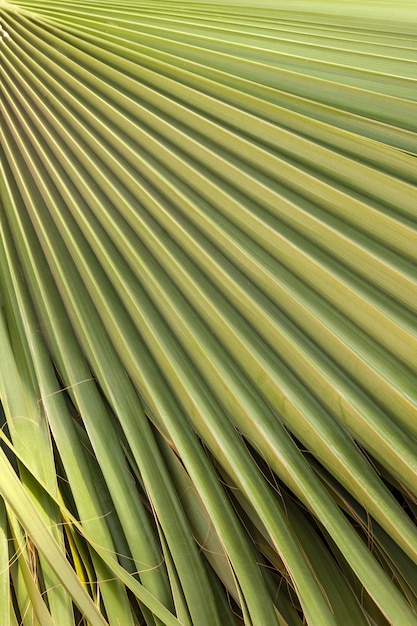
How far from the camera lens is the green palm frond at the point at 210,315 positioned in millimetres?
870

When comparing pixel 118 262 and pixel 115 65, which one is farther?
pixel 115 65

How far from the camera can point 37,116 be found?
→ 4.26ft

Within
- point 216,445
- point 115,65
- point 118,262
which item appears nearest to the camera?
point 216,445

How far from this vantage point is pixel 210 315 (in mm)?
1037

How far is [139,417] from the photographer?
105 centimetres

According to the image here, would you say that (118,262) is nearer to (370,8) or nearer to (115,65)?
(115,65)

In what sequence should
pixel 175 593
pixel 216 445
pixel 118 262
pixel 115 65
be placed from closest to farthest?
1. pixel 175 593
2. pixel 216 445
3. pixel 118 262
4. pixel 115 65

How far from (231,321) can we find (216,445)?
215 millimetres

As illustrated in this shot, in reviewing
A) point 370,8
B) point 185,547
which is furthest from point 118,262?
point 370,8

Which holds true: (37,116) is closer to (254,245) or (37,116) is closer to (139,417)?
(254,245)

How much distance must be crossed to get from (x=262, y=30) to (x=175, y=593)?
1095 mm

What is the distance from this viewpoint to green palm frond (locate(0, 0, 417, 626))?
87cm

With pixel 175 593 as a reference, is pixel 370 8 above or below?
above

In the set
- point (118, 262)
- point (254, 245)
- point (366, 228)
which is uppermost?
point (118, 262)
